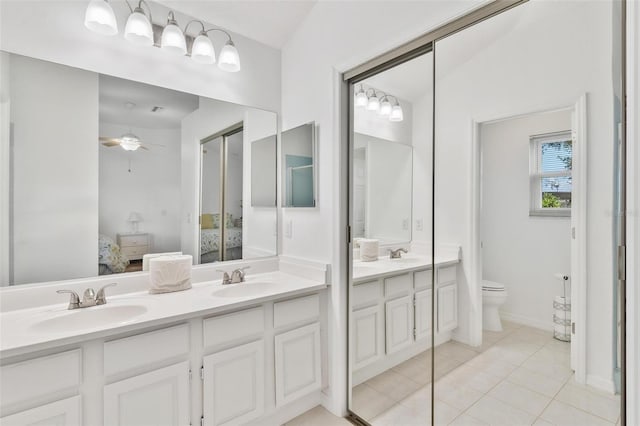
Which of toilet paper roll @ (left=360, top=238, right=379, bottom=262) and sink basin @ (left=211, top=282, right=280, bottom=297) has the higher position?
toilet paper roll @ (left=360, top=238, right=379, bottom=262)

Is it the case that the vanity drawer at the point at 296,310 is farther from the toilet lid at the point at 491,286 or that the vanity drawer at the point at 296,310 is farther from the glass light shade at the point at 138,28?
the glass light shade at the point at 138,28

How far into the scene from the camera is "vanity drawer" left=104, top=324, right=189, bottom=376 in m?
1.31

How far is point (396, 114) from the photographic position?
1707 mm

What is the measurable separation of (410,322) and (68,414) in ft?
4.94

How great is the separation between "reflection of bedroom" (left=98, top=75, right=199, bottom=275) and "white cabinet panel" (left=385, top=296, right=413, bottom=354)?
1.34 meters

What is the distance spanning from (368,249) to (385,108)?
825mm

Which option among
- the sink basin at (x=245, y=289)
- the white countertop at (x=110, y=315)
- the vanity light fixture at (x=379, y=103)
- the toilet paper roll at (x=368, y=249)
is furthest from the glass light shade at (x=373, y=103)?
the sink basin at (x=245, y=289)

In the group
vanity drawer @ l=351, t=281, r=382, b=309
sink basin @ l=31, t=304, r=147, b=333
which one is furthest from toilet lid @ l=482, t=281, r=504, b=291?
sink basin @ l=31, t=304, r=147, b=333

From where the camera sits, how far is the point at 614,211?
1036 mm

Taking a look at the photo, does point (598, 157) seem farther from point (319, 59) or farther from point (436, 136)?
point (319, 59)

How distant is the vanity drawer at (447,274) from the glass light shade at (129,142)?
180cm

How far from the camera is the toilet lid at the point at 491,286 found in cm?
136

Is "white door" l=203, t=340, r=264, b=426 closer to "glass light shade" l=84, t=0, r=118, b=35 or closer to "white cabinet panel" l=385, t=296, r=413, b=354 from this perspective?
"white cabinet panel" l=385, t=296, r=413, b=354

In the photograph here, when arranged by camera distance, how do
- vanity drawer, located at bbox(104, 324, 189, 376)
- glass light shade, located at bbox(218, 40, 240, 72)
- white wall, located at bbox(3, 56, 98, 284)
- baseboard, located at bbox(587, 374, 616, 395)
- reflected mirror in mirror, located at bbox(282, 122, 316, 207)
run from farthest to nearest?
1. reflected mirror in mirror, located at bbox(282, 122, 316, 207)
2. glass light shade, located at bbox(218, 40, 240, 72)
3. white wall, located at bbox(3, 56, 98, 284)
4. vanity drawer, located at bbox(104, 324, 189, 376)
5. baseboard, located at bbox(587, 374, 616, 395)
